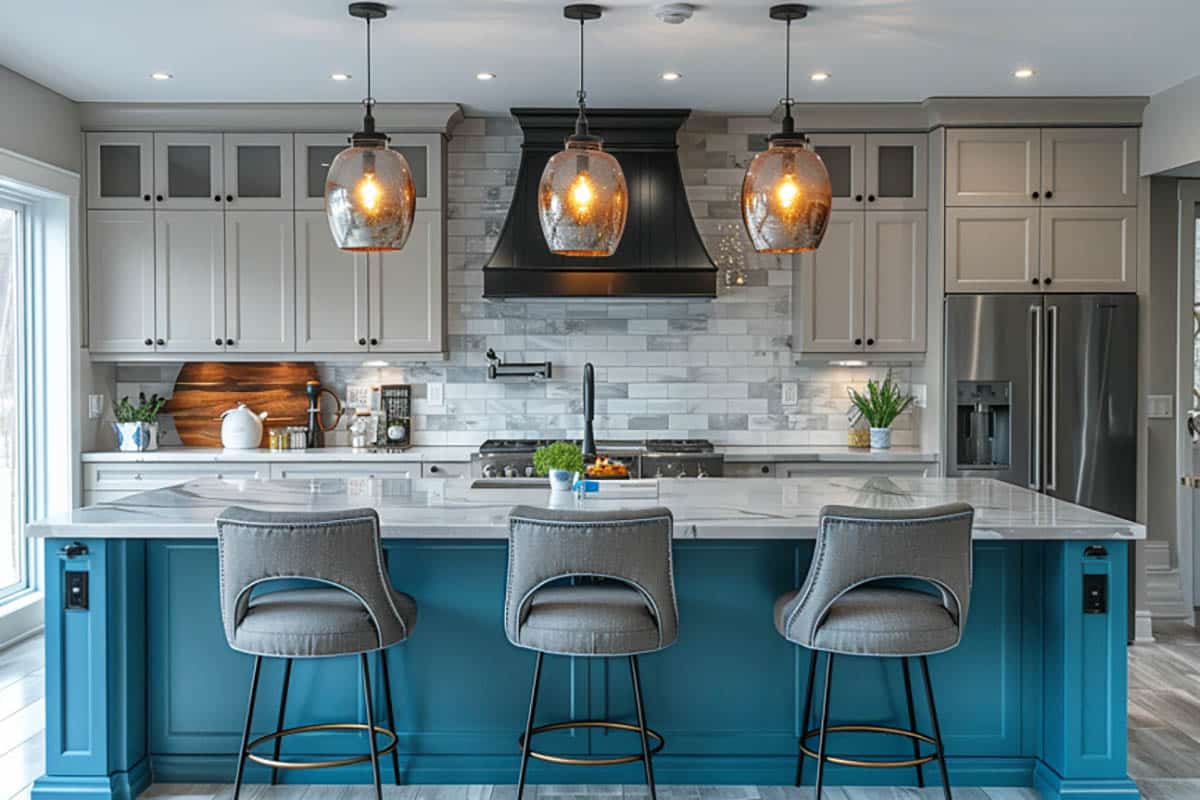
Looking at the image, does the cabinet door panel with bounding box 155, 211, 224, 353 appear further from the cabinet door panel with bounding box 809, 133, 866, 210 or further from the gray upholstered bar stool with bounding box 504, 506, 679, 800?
the gray upholstered bar stool with bounding box 504, 506, 679, 800

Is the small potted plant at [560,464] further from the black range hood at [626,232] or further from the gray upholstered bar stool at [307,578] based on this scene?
the black range hood at [626,232]

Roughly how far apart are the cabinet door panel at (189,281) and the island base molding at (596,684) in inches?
98.9

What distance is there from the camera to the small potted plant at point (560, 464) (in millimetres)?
3762

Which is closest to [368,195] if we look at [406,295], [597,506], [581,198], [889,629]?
[581,198]

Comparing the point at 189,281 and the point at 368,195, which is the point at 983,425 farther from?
the point at 189,281

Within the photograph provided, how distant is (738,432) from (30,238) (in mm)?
3745

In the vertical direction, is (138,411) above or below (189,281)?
below

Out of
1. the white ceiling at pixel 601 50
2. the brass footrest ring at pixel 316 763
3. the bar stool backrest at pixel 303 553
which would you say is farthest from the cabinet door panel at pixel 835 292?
the bar stool backrest at pixel 303 553

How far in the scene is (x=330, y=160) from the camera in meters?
5.73

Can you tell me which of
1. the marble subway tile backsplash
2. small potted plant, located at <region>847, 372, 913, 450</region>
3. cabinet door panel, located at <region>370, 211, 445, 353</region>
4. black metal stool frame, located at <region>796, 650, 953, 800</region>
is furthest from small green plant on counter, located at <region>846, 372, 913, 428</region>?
black metal stool frame, located at <region>796, 650, 953, 800</region>

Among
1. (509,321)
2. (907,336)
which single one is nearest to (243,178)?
(509,321)

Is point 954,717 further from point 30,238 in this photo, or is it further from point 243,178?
point 30,238

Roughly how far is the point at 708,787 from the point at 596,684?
18.9 inches

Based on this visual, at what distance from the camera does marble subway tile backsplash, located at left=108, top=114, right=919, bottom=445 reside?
610 cm
